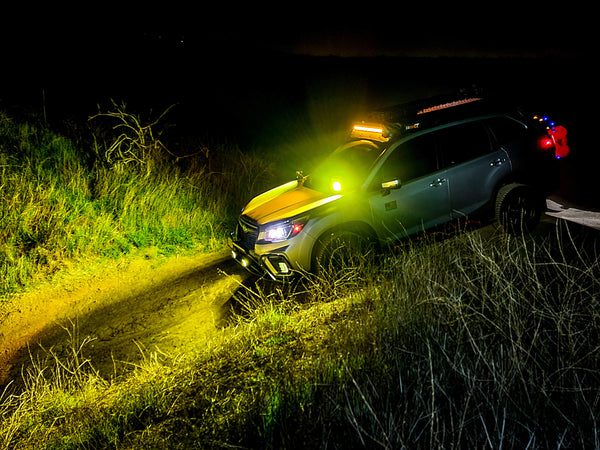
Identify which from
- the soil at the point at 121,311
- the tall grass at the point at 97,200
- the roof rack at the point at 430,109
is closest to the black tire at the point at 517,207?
the roof rack at the point at 430,109

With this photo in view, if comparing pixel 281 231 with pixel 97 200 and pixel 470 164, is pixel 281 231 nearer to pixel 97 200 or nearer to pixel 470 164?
pixel 470 164

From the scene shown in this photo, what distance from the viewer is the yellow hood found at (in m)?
6.20

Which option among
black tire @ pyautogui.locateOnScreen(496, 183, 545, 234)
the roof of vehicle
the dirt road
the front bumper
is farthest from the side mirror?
the dirt road

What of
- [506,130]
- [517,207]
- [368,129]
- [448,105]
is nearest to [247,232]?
[368,129]

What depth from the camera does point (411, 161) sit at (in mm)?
6465

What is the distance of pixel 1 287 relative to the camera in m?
6.96

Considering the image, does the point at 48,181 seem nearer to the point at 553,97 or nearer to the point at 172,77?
the point at 172,77

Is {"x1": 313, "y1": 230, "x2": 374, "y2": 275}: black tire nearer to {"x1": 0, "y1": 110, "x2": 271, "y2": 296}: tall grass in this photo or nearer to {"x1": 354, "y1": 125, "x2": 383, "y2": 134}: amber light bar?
{"x1": 354, "y1": 125, "x2": 383, "y2": 134}: amber light bar

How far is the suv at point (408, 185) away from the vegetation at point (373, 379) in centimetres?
57

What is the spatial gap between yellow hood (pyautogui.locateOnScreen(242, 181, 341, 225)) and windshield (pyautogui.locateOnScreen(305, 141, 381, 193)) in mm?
176

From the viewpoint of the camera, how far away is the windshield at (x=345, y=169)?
641 cm

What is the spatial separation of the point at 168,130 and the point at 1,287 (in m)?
8.15

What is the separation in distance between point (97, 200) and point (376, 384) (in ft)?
21.6

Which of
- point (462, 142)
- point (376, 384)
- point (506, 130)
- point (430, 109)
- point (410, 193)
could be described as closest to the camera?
point (376, 384)
